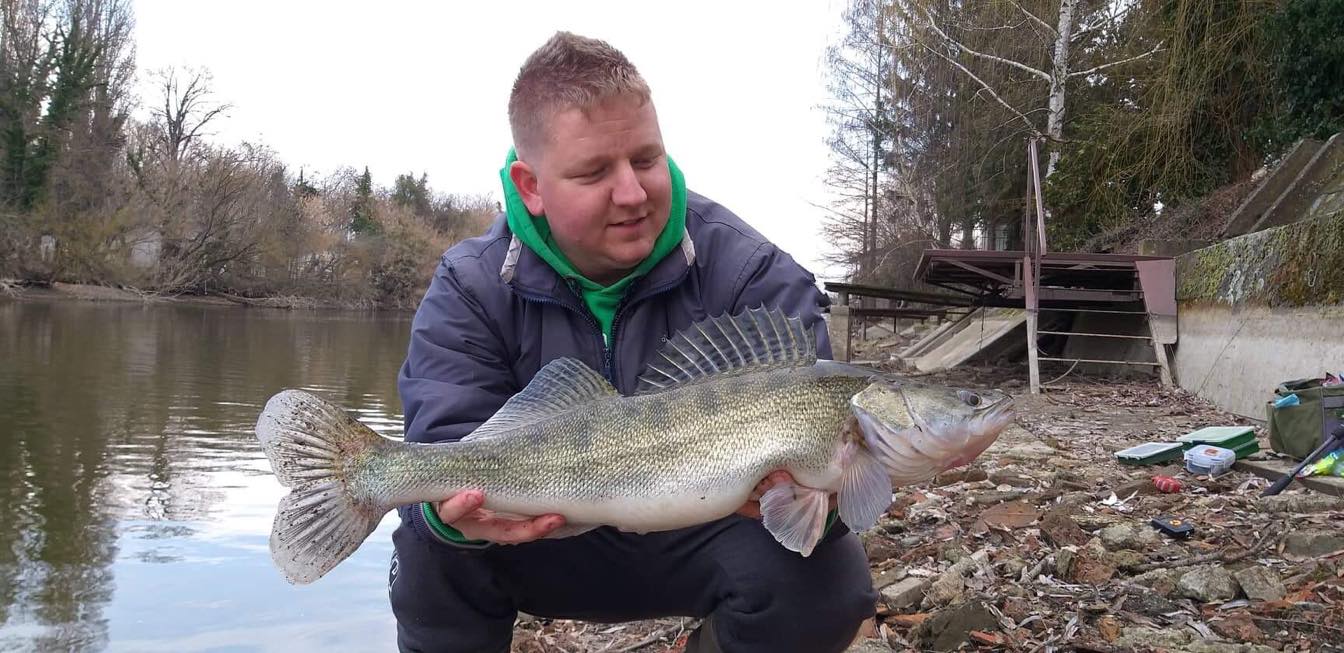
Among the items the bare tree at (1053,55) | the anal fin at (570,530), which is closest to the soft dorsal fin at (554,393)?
the anal fin at (570,530)

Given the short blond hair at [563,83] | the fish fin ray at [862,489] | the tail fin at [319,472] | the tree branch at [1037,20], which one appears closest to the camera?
the fish fin ray at [862,489]

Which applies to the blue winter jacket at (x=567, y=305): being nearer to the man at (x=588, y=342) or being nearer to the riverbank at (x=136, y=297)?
the man at (x=588, y=342)

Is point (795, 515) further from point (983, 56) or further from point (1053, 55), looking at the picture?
point (1053, 55)

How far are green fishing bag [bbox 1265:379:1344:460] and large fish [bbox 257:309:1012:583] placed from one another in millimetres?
4355

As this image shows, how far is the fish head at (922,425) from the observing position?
254 cm

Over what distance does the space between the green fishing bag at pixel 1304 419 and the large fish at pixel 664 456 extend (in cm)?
435

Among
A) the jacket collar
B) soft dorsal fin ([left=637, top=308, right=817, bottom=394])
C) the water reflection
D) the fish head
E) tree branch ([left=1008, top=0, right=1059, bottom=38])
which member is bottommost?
the water reflection

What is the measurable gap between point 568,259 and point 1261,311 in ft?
28.0

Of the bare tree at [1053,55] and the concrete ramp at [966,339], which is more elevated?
the bare tree at [1053,55]

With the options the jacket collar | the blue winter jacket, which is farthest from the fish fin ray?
the jacket collar

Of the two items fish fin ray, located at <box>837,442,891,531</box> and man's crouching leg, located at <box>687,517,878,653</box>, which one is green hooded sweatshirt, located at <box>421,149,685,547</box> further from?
fish fin ray, located at <box>837,442,891,531</box>

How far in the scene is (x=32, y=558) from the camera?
615 cm

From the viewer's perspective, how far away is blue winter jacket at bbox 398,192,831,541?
9.96ft

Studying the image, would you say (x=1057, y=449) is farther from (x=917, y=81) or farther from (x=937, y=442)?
(x=917, y=81)
